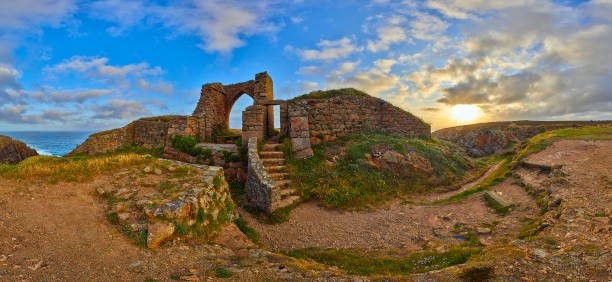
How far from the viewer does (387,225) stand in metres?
7.71

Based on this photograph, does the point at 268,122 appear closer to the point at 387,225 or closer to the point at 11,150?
the point at 387,225

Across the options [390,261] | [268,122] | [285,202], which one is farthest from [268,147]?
[390,261]

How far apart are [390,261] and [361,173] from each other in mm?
5895

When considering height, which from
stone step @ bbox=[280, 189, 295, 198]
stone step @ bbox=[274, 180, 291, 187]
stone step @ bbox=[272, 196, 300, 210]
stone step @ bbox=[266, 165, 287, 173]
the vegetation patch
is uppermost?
the vegetation patch

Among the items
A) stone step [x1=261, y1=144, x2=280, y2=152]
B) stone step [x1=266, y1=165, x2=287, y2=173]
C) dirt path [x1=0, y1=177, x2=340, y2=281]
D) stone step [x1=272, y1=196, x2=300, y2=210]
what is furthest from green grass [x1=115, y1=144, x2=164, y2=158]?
stone step [x1=272, y1=196, x2=300, y2=210]

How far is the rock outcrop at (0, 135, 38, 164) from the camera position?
18.9 m

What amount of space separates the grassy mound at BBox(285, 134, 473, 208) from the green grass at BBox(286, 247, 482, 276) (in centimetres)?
335

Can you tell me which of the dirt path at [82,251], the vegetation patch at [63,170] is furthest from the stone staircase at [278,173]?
the vegetation patch at [63,170]

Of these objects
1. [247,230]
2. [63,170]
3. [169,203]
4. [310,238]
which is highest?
[63,170]

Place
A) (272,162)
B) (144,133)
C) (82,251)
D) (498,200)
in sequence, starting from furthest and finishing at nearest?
(144,133) < (272,162) < (498,200) < (82,251)

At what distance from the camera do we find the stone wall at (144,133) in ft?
49.2

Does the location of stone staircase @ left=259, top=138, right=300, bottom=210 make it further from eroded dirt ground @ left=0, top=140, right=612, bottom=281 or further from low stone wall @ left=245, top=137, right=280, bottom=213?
eroded dirt ground @ left=0, top=140, right=612, bottom=281

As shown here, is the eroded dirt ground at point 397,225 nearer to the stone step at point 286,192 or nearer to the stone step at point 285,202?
the stone step at point 285,202

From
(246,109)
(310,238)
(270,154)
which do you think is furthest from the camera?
(246,109)
